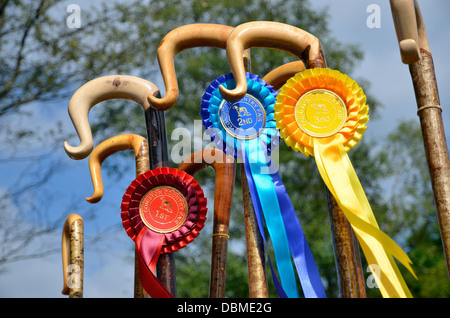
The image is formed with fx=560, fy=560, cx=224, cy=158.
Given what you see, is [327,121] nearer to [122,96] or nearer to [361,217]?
[361,217]

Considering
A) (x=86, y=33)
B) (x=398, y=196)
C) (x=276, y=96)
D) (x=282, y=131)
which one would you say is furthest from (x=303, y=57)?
(x=398, y=196)

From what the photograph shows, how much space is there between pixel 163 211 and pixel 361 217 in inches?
24.1

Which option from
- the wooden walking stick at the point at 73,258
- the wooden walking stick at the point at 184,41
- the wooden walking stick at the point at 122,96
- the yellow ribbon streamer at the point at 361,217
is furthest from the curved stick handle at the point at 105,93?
the yellow ribbon streamer at the point at 361,217

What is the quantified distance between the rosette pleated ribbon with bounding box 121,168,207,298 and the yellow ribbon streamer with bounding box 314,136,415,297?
420mm

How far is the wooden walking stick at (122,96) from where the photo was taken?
173 centimetres

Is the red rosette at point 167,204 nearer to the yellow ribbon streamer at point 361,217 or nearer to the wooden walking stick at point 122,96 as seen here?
the wooden walking stick at point 122,96

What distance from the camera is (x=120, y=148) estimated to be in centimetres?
212

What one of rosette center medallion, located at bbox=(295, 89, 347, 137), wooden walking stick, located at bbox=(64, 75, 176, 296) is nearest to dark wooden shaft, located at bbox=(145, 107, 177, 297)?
wooden walking stick, located at bbox=(64, 75, 176, 296)

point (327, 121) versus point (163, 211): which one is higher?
point (327, 121)

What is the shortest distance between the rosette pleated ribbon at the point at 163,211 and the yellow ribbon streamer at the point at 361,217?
1.38ft

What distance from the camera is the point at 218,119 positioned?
1772 millimetres

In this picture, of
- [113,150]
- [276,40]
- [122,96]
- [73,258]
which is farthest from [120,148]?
[276,40]

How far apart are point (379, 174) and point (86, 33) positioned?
3.19m
